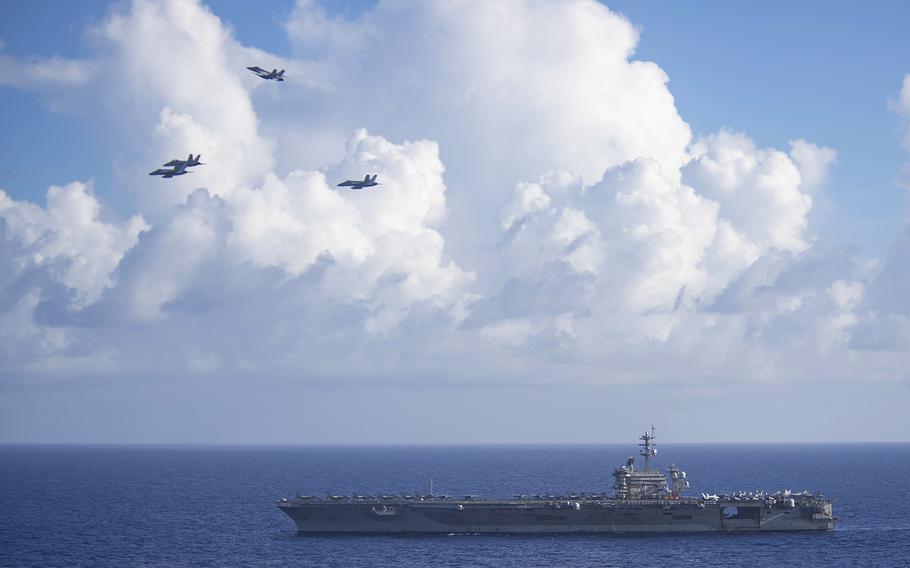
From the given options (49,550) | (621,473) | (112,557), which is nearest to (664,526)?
(621,473)

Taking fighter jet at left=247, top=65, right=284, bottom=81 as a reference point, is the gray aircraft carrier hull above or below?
below

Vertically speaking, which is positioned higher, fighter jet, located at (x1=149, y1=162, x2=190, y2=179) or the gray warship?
fighter jet, located at (x1=149, y1=162, x2=190, y2=179)

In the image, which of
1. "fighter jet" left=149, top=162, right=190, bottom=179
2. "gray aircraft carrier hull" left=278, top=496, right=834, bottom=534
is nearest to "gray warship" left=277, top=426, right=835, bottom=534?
"gray aircraft carrier hull" left=278, top=496, right=834, bottom=534

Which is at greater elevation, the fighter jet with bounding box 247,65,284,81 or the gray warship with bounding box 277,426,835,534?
the fighter jet with bounding box 247,65,284,81

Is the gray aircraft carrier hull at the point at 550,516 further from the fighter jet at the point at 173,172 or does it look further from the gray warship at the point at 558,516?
the fighter jet at the point at 173,172

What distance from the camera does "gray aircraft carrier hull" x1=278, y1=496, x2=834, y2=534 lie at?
8194 cm

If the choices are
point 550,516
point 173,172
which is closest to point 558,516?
point 550,516

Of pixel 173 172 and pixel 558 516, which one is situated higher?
pixel 173 172

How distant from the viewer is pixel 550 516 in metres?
82.1

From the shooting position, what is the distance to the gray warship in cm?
8194

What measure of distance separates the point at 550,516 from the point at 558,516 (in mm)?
659

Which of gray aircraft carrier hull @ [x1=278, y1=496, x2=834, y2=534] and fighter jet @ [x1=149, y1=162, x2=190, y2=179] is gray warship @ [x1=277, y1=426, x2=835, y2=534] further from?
fighter jet @ [x1=149, y1=162, x2=190, y2=179]

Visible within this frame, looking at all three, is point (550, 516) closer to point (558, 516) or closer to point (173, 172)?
point (558, 516)

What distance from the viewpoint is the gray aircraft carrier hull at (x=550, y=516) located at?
269 feet
